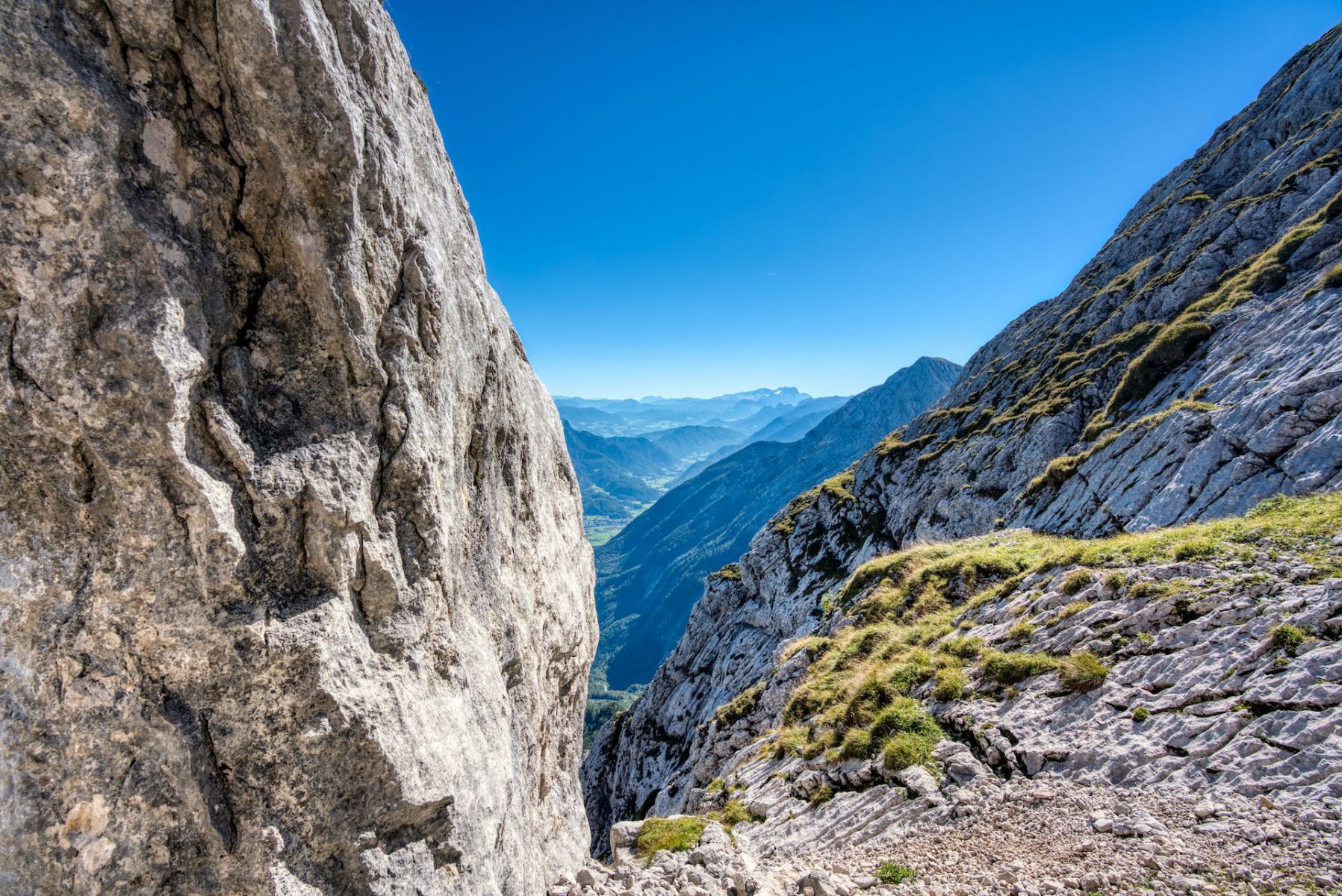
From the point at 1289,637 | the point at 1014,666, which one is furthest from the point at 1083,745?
the point at 1289,637

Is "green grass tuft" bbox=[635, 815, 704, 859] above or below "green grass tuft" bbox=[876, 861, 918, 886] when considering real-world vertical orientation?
below

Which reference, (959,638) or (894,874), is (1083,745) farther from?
(959,638)

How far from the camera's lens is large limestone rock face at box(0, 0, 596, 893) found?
654 centimetres

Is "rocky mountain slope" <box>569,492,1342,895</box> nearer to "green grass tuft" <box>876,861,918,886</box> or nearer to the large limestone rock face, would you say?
"green grass tuft" <box>876,861,918,886</box>

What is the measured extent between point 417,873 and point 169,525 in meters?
7.00

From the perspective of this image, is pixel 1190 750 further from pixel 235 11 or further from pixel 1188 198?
pixel 1188 198

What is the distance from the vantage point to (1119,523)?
95.1 feet

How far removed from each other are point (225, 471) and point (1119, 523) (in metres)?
38.4

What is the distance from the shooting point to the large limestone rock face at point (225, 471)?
654 centimetres

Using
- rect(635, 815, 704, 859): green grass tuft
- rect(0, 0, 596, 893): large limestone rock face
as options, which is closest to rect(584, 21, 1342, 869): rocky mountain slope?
rect(635, 815, 704, 859): green grass tuft

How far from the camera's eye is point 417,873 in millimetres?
8953

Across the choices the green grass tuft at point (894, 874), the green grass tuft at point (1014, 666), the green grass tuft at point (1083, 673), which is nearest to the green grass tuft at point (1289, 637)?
the green grass tuft at point (1083, 673)

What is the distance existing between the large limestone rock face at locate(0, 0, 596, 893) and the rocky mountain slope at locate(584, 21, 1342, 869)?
12632 millimetres

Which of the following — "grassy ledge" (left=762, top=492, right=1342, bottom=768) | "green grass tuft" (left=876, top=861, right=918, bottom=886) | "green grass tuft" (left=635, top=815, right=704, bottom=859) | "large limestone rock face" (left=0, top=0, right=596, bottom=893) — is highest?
"large limestone rock face" (left=0, top=0, right=596, bottom=893)
